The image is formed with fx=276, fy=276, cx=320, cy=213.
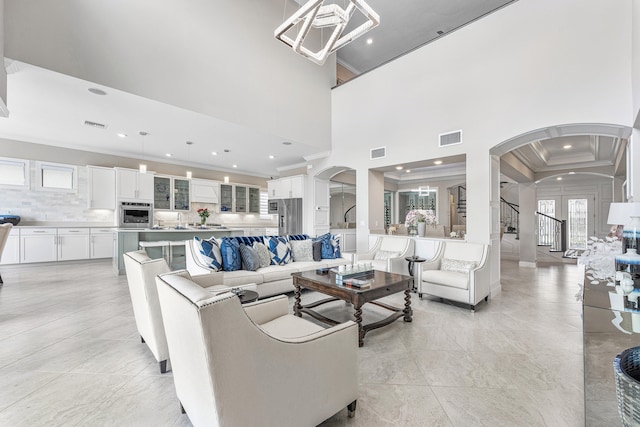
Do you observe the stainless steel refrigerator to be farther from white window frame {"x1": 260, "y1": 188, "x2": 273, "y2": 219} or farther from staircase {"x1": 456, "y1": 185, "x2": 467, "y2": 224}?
staircase {"x1": 456, "y1": 185, "x2": 467, "y2": 224}

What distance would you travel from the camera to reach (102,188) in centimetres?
721

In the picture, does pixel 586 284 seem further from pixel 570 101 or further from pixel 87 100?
pixel 87 100

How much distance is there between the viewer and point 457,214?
1017cm

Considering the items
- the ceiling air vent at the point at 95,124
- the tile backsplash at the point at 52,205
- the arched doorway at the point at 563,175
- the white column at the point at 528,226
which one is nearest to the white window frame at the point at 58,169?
the tile backsplash at the point at 52,205

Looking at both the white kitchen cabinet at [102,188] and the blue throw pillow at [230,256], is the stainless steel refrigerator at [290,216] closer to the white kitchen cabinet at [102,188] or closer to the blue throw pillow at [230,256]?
the blue throw pillow at [230,256]

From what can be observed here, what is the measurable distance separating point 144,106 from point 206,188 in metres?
4.79

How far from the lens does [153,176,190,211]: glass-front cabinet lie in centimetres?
806

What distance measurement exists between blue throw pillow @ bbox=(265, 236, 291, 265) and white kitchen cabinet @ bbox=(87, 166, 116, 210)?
5.49m

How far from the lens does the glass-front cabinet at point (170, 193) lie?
806 centimetres

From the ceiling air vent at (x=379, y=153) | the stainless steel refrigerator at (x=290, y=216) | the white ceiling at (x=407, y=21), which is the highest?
the white ceiling at (x=407, y=21)

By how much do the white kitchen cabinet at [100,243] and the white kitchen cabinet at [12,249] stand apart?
1.26 metres

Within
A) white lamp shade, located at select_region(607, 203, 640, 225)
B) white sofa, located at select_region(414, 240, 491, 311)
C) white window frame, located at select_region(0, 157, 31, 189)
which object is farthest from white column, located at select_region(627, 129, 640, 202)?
white window frame, located at select_region(0, 157, 31, 189)

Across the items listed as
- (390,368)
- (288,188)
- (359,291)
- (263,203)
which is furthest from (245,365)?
(263,203)

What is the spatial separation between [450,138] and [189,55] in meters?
4.72
